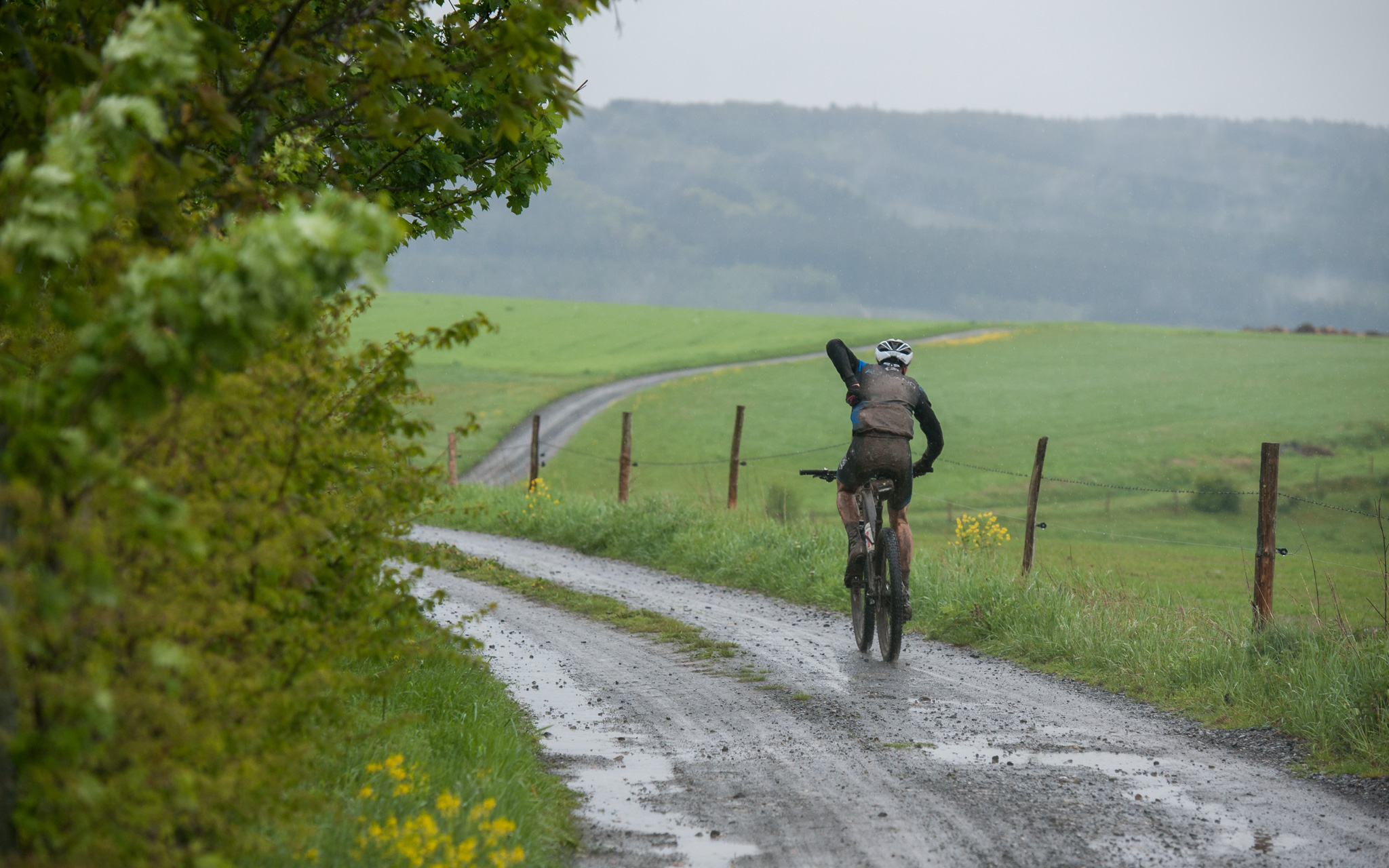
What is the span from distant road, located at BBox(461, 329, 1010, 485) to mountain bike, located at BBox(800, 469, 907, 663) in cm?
1925

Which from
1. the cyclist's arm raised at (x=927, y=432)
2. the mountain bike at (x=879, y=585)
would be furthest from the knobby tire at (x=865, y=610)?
the cyclist's arm raised at (x=927, y=432)

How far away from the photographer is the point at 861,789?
5039 mm

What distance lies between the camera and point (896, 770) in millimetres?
5348

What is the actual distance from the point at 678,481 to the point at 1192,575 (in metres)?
17.7

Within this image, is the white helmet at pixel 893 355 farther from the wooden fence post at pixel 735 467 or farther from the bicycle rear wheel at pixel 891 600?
the wooden fence post at pixel 735 467

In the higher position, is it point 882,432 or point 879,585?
point 882,432

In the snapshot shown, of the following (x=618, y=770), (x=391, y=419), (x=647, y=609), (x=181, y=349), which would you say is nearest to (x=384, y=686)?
(x=391, y=419)

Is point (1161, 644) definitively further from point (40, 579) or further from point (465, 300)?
point (465, 300)

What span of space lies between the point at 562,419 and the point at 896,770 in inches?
1623

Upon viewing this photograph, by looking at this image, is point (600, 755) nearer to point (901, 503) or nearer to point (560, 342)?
point (901, 503)

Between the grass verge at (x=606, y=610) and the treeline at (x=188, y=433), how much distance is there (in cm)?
247

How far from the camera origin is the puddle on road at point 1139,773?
439cm

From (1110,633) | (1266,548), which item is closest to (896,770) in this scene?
(1110,633)

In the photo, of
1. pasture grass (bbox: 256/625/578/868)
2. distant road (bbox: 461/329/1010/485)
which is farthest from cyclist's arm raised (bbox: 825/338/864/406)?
distant road (bbox: 461/329/1010/485)
